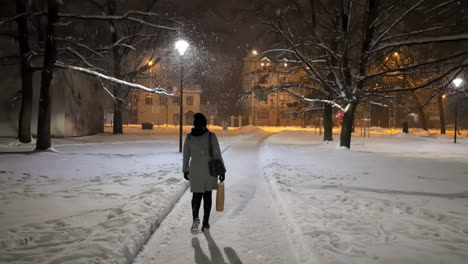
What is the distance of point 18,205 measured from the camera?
277 inches

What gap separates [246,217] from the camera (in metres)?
6.82

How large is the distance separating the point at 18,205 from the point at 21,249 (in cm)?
287

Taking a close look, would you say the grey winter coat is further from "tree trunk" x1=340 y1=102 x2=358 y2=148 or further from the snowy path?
"tree trunk" x1=340 y1=102 x2=358 y2=148

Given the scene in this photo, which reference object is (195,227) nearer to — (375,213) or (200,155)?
(200,155)

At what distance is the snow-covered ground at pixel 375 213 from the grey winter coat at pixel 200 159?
1.77 metres

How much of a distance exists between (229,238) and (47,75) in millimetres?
14076

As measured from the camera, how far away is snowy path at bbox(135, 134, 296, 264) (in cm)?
475

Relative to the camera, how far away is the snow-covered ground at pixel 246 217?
4703mm

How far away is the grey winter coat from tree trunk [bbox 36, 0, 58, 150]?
1305cm

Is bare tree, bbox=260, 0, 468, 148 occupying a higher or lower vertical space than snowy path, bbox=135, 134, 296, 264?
higher

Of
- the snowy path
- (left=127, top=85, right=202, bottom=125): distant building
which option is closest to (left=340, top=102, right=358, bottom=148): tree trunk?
the snowy path

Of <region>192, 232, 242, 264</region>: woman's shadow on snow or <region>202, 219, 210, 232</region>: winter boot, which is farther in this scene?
<region>202, 219, 210, 232</region>: winter boot

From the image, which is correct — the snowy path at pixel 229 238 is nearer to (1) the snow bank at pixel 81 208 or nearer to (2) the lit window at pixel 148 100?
(1) the snow bank at pixel 81 208

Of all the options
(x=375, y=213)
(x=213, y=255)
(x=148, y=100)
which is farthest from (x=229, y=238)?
(x=148, y=100)
